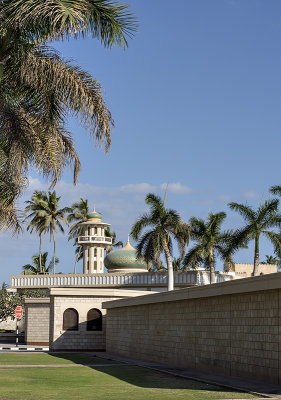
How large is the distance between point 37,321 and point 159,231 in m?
11.0

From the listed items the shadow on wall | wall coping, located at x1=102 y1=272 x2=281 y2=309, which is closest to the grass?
wall coping, located at x1=102 y1=272 x2=281 y2=309

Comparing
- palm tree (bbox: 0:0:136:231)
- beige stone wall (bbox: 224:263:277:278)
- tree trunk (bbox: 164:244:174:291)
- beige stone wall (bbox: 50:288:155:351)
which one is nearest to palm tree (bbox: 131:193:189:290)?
tree trunk (bbox: 164:244:174:291)

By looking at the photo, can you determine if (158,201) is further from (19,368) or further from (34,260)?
(34,260)

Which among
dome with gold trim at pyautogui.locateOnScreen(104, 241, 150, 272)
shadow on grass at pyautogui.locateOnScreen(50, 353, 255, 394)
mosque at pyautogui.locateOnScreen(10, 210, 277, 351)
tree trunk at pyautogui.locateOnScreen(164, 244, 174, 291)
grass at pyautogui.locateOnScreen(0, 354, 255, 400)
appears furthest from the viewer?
dome with gold trim at pyautogui.locateOnScreen(104, 241, 150, 272)

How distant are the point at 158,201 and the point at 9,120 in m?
29.0

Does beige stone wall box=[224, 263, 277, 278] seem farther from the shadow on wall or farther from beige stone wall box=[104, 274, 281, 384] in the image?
beige stone wall box=[104, 274, 281, 384]

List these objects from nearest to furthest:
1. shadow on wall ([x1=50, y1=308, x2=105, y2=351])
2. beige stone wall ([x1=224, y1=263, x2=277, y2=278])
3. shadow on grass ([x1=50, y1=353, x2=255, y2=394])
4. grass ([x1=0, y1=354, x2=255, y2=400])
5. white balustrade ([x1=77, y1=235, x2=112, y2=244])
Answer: grass ([x1=0, y1=354, x2=255, y2=400]) → shadow on grass ([x1=50, y1=353, x2=255, y2=394]) → shadow on wall ([x1=50, y1=308, x2=105, y2=351]) → beige stone wall ([x1=224, y1=263, x2=277, y2=278]) → white balustrade ([x1=77, y1=235, x2=112, y2=244])

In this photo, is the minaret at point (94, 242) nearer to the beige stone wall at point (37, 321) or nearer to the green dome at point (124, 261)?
the green dome at point (124, 261)

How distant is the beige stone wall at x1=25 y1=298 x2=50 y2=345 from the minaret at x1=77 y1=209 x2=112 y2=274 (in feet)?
65.2

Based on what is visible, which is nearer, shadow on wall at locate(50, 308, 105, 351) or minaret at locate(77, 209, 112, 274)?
shadow on wall at locate(50, 308, 105, 351)

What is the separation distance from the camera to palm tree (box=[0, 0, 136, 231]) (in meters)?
15.9

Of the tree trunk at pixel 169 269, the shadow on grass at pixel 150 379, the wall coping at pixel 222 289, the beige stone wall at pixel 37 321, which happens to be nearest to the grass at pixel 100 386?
the shadow on grass at pixel 150 379

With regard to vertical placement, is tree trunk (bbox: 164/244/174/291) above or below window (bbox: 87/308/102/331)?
above

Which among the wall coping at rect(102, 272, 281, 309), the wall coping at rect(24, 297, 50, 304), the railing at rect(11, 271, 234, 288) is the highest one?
the railing at rect(11, 271, 234, 288)
